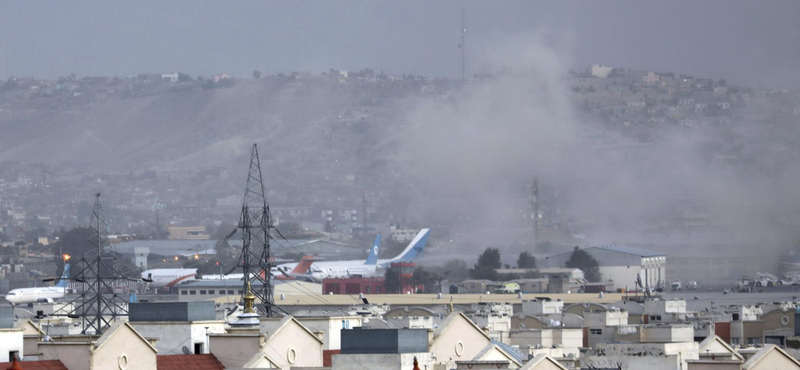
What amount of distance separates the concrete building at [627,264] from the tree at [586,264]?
0.78 m

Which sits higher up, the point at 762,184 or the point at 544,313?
the point at 762,184

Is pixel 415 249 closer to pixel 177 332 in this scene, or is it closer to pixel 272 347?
pixel 177 332

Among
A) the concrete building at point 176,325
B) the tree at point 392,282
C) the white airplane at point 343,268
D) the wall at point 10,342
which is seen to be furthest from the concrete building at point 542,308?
the white airplane at point 343,268

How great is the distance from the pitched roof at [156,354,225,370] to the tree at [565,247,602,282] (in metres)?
105

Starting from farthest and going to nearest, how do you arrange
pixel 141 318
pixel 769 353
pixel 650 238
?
1. pixel 650 238
2. pixel 141 318
3. pixel 769 353

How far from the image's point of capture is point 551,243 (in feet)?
584

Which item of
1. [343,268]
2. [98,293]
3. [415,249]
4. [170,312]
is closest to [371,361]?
[170,312]

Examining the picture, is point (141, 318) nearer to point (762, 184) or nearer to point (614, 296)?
point (614, 296)

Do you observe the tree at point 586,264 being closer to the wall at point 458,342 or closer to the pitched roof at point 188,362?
the wall at point 458,342

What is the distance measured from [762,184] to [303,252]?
5050cm

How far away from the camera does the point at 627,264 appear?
130 m

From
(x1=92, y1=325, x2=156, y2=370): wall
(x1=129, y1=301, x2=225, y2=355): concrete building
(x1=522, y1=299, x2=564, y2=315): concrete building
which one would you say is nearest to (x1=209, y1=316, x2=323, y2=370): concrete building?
(x1=129, y1=301, x2=225, y2=355): concrete building

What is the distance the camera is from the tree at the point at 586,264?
127312 mm

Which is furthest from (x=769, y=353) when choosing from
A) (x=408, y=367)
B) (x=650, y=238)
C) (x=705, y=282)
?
(x=650, y=238)
